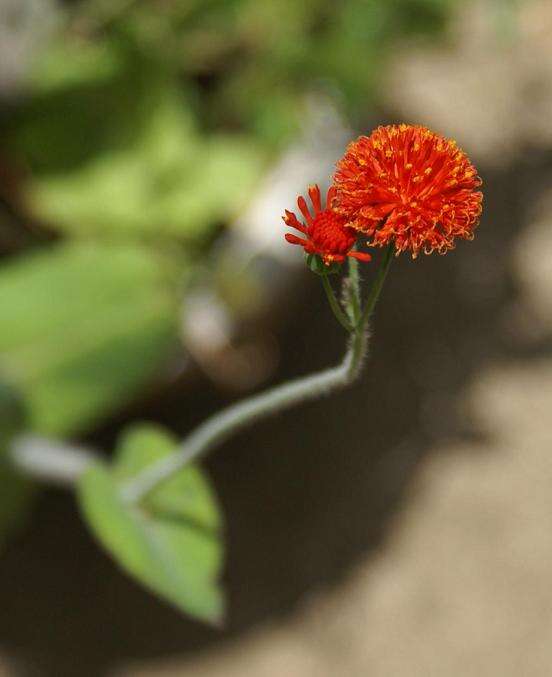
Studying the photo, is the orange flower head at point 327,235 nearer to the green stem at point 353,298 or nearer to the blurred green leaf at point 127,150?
the green stem at point 353,298

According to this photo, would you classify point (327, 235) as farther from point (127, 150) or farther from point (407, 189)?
point (127, 150)

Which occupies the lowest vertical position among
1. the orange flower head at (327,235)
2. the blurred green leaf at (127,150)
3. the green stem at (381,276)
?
the green stem at (381,276)

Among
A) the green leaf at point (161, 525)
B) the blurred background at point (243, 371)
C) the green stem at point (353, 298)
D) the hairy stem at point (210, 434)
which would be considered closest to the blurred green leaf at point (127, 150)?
the blurred background at point (243, 371)

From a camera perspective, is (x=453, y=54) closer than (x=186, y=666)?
No

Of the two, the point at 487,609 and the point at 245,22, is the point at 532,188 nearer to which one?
the point at 245,22

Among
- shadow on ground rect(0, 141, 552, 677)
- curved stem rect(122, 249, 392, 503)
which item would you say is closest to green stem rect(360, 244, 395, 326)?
curved stem rect(122, 249, 392, 503)

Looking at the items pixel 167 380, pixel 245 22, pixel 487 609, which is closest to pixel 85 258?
pixel 167 380

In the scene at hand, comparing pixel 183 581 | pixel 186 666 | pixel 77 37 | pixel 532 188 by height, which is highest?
pixel 77 37
